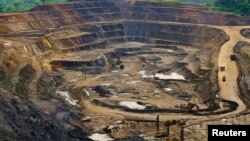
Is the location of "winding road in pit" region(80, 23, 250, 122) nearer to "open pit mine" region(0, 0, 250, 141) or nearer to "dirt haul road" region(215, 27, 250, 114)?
"dirt haul road" region(215, 27, 250, 114)

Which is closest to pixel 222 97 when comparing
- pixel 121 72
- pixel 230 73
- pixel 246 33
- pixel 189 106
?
pixel 189 106

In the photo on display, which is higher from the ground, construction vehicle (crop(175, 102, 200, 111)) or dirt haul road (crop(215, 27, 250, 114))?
dirt haul road (crop(215, 27, 250, 114))

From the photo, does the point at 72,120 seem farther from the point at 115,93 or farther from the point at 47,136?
the point at 115,93

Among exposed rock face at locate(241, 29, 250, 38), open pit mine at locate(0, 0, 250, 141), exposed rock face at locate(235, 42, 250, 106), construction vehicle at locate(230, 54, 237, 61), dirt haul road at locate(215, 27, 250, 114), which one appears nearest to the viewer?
open pit mine at locate(0, 0, 250, 141)

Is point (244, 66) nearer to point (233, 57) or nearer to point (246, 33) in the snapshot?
point (233, 57)

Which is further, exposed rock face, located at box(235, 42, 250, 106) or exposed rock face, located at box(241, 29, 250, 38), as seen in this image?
exposed rock face, located at box(241, 29, 250, 38)

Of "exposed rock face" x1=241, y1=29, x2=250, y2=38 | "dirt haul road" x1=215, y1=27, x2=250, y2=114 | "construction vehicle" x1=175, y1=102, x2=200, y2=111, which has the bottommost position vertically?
"construction vehicle" x1=175, y1=102, x2=200, y2=111

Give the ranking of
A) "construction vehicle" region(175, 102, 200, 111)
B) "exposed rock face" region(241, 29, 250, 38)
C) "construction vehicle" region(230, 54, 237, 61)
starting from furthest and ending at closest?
"exposed rock face" region(241, 29, 250, 38) < "construction vehicle" region(230, 54, 237, 61) < "construction vehicle" region(175, 102, 200, 111)

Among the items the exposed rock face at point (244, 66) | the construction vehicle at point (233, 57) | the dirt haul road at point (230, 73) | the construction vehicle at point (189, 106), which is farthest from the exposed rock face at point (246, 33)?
the construction vehicle at point (189, 106)

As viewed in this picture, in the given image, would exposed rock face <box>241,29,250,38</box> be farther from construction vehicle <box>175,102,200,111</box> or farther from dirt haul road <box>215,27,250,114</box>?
construction vehicle <box>175,102,200,111</box>

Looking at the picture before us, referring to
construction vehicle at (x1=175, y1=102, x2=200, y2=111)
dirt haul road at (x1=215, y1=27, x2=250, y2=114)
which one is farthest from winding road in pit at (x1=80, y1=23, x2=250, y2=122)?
construction vehicle at (x1=175, y1=102, x2=200, y2=111)
